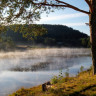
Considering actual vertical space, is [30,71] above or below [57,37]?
below

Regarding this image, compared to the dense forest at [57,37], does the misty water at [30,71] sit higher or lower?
lower

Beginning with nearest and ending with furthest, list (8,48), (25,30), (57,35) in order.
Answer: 1. (25,30)
2. (8,48)
3. (57,35)

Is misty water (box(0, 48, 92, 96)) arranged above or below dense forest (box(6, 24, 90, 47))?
below

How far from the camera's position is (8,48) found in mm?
66312

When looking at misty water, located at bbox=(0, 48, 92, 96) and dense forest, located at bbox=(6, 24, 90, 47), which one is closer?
misty water, located at bbox=(0, 48, 92, 96)

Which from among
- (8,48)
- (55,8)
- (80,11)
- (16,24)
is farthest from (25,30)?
(8,48)

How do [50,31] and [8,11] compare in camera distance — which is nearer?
[8,11]

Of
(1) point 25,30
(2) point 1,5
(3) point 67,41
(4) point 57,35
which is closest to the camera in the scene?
(2) point 1,5

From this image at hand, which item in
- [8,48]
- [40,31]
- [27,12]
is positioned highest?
[27,12]

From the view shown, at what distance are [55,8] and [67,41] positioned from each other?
362 ft

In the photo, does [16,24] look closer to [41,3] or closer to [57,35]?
[41,3]

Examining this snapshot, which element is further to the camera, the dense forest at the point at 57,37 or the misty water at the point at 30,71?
the dense forest at the point at 57,37

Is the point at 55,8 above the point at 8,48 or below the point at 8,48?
above

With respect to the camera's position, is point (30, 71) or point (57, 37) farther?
point (57, 37)
